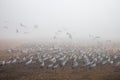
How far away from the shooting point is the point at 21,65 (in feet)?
60.9

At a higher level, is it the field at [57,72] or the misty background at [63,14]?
the misty background at [63,14]

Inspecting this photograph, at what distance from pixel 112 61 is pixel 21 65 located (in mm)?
6504

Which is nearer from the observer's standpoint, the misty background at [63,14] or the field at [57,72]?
the field at [57,72]

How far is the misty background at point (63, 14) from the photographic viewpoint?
260ft

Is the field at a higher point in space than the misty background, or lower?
lower

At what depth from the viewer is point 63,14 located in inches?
4008

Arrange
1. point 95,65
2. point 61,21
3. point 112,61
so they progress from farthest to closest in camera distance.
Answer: point 61,21, point 112,61, point 95,65

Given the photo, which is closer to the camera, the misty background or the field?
the field

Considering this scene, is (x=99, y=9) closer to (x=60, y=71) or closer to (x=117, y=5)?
(x=117, y=5)

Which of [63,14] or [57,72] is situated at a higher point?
[63,14]

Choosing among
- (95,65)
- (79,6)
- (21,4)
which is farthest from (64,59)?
(79,6)

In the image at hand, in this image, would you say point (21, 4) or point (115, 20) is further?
point (21, 4)

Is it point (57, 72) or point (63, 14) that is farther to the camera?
point (63, 14)

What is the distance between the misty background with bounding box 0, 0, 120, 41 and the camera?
79.2 meters
